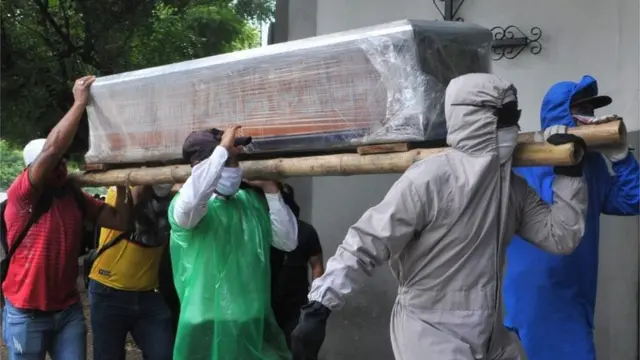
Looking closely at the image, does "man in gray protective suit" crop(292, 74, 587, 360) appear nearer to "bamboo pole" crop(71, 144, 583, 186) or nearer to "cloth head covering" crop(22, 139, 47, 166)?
"bamboo pole" crop(71, 144, 583, 186)

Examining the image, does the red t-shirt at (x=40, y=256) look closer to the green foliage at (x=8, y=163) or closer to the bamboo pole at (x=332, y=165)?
the bamboo pole at (x=332, y=165)

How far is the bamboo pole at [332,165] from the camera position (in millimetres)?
2600

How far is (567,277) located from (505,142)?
39.2 inches

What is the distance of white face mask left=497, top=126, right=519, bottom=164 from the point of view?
2.64m

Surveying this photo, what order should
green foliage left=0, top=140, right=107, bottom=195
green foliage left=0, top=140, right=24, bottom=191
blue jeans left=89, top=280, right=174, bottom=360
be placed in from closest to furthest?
blue jeans left=89, top=280, right=174, bottom=360 → green foliage left=0, top=140, right=107, bottom=195 → green foliage left=0, top=140, right=24, bottom=191

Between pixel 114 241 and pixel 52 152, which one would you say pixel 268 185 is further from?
pixel 114 241

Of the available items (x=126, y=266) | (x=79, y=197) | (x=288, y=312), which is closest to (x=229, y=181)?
(x=79, y=197)


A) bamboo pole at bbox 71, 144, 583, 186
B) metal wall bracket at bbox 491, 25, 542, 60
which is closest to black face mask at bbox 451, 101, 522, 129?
bamboo pole at bbox 71, 144, 583, 186

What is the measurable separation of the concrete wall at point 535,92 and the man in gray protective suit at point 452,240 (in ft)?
7.06

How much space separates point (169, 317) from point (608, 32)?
10.4 feet

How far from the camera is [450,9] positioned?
510 centimetres

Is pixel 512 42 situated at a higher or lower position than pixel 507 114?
higher

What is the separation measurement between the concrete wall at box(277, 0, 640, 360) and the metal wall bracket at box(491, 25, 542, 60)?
0.04 m

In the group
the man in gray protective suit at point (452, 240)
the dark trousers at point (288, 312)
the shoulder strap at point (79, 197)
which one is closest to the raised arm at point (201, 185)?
the man in gray protective suit at point (452, 240)
